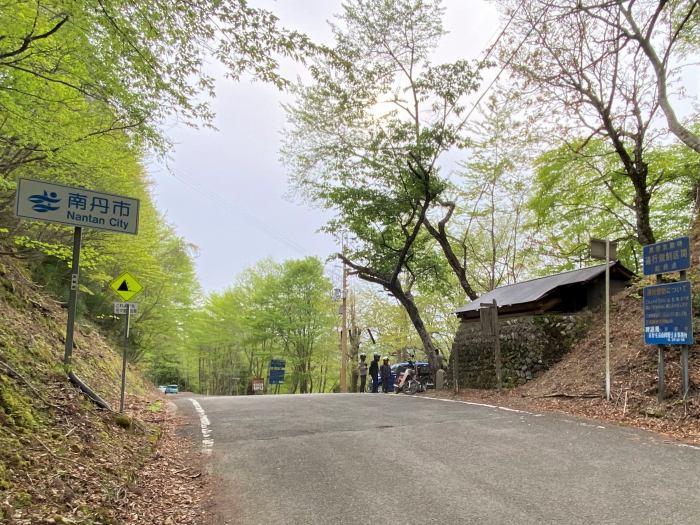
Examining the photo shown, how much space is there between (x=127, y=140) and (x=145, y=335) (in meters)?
19.9

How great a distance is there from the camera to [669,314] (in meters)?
7.97

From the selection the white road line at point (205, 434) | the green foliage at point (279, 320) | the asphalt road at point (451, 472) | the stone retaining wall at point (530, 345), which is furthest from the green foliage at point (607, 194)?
the green foliage at point (279, 320)

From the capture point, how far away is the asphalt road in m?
3.84

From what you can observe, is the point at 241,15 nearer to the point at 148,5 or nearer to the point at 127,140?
the point at 148,5

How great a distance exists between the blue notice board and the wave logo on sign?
378 inches

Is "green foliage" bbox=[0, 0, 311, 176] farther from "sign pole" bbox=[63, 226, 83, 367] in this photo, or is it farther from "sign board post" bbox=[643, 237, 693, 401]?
"sign board post" bbox=[643, 237, 693, 401]

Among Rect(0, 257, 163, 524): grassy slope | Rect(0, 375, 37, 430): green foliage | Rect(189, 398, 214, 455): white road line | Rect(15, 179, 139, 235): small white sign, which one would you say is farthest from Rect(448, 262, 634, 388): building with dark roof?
Rect(0, 375, 37, 430): green foliage

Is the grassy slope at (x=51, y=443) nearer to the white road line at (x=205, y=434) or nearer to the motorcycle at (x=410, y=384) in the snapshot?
the white road line at (x=205, y=434)

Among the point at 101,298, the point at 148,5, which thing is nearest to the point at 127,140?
the point at 148,5

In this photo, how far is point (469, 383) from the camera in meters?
14.9

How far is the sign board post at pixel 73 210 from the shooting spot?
548 centimetres

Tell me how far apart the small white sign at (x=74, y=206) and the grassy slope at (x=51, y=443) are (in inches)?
63.2

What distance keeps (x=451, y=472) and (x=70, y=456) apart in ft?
12.3

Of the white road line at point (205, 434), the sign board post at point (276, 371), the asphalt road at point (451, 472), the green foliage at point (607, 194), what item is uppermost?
the green foliage at point (607, 194)
